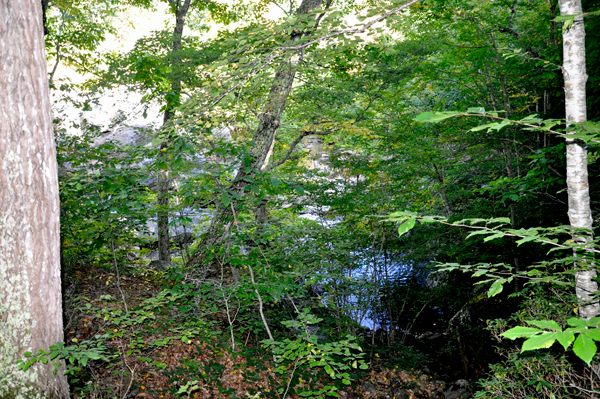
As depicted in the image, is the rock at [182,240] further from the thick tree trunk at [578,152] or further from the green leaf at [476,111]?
the green leaf at [476,111]

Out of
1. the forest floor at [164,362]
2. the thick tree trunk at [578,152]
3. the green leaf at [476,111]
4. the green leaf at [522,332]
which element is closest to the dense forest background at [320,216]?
the forest floor at [164,362]

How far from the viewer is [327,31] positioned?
259 cm

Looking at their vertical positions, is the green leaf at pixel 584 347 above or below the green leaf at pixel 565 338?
below

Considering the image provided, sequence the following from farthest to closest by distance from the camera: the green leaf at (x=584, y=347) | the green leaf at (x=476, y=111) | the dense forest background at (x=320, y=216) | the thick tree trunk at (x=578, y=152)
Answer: the dense forest background at (x=320, y=216), the thick tree trunk at (x=578, y=152), the green leaf at (x=476, y=111), the green leaf at (x=584, y=347)

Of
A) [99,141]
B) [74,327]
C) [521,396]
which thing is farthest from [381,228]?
[99,141]

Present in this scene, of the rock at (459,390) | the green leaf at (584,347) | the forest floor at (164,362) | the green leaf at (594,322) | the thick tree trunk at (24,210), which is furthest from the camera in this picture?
the rock at (459,390)

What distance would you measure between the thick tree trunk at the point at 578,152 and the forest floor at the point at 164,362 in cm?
245

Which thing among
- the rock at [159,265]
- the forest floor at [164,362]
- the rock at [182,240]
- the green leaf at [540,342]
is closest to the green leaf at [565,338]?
the green leaf at [540,342]

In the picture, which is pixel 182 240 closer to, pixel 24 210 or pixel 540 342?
pixel 24 210

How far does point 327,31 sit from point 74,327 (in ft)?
13.7

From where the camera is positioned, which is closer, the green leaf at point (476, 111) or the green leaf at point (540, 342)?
the green leaf at point (540, 342)

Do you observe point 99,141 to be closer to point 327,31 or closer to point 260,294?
point 260,294

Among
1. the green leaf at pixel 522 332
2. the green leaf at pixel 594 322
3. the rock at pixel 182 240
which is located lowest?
the rock at pixel 182 240

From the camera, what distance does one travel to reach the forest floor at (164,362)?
135 inches
